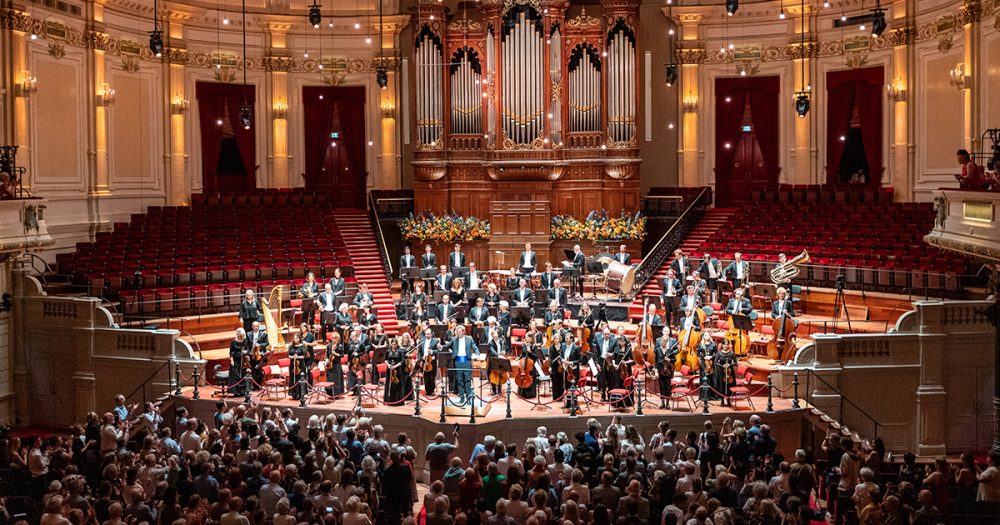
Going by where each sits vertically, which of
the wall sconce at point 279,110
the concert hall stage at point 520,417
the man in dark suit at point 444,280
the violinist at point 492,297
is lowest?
the concert hall stage at point 520,417

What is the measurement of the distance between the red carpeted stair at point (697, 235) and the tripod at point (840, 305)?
3.76 metres

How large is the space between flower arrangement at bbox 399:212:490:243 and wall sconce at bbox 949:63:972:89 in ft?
36.2

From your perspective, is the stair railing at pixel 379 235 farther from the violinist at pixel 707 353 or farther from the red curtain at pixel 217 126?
the violinist at pixel 707 353

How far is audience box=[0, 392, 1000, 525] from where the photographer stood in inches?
386

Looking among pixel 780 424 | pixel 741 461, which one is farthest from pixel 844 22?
pixel 741 461

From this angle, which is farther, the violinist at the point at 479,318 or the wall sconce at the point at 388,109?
the wall sconce at the point at 388,109

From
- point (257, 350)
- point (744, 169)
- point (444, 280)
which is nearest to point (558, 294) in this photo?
point (444, 280)

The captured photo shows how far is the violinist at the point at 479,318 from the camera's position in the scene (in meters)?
18.5

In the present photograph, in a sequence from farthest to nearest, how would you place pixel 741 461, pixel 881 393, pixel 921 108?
pixel 921 108, pixel 881 393, pixel 741 461

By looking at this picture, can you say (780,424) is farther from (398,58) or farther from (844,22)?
(398,58)

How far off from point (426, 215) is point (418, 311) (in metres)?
7.74

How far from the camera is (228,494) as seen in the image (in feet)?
32.1

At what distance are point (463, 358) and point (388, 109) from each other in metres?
13.3

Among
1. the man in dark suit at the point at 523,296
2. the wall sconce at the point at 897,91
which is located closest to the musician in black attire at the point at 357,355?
the man in dark suit at the point at 523,296
